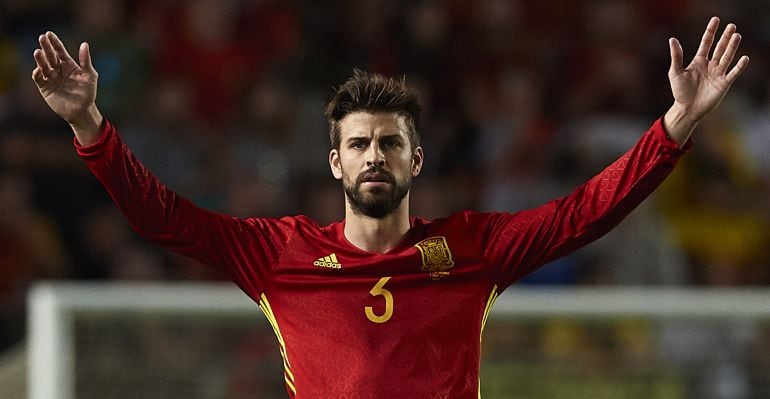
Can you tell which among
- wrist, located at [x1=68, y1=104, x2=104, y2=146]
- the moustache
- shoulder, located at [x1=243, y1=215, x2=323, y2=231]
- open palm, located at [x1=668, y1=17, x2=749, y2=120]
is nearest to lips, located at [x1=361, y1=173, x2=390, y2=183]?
the moustache

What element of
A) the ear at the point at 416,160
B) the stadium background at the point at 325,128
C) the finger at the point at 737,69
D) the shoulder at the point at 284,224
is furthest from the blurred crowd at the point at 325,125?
the finger at the point at 737,69

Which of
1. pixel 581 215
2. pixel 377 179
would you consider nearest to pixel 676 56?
pixel 581 215

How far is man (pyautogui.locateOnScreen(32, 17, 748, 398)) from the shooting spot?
4266 millimetres

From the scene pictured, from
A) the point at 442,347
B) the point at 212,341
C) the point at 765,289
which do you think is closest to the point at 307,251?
the point at 442,347

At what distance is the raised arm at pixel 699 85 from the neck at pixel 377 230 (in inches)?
35.6

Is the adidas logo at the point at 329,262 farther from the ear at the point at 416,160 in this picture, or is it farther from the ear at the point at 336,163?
the ear at the point at 416,160

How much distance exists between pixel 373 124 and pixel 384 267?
18.2 inches

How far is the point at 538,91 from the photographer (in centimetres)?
942

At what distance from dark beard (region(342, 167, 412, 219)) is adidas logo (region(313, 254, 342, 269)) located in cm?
17

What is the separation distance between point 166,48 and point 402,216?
489 cm

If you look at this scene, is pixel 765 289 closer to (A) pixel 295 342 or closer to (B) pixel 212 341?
(B) pixel 212 341

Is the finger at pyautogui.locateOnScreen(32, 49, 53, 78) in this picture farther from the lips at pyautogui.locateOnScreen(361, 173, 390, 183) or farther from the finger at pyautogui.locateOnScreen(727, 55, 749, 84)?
the finger at pyautogui.locateOnScreen(727, 55, 749, 84)

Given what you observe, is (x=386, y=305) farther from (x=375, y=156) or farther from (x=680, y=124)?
(x=680, y=124)

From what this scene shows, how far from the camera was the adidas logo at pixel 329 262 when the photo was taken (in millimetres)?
4482
